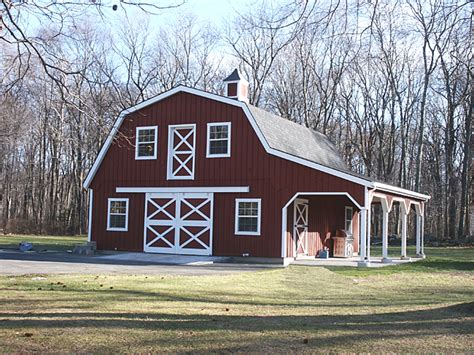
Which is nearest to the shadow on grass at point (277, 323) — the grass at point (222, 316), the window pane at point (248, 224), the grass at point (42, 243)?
the grass at point (222, 316)

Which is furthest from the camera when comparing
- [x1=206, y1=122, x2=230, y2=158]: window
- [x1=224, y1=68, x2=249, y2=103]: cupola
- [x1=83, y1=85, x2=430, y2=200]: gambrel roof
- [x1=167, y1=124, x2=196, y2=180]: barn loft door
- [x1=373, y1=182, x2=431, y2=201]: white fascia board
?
[x1=224, y1=68, x2=249, y2=103]: cupola

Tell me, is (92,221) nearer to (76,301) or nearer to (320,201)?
(320,201)

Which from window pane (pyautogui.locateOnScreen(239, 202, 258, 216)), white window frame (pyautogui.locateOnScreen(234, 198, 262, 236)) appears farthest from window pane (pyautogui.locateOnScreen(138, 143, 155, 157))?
window pane (pyautogui.locateOnScreen(239, 202, 258, 216))

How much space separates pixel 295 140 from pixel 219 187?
175 inches

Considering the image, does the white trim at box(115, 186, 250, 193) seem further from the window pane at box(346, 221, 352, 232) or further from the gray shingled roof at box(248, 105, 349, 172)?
the window pane at box(346, 221, 352, 232)

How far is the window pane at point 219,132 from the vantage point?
21.6m

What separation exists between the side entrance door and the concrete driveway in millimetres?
695

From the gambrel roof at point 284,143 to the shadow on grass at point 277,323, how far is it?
36.0ft

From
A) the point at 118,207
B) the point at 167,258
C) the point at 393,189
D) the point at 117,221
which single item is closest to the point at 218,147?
the point at 167,258

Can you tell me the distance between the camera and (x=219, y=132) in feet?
71.4

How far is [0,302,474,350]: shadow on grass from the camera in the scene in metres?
6.86

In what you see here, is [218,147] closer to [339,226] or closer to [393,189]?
[393,189]

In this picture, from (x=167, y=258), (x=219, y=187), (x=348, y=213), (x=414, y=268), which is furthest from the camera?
(x=348, y=213)

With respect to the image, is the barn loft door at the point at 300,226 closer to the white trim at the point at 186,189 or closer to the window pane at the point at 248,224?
the window pane at the point at 248,224
